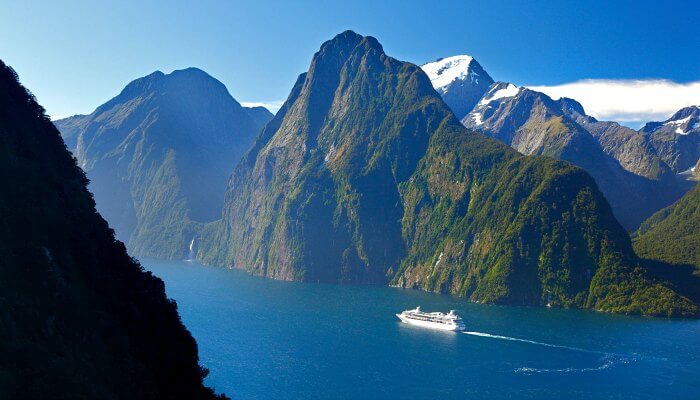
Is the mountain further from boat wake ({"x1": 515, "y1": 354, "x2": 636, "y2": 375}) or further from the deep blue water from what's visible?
boat wake ({"x1": 515, "y1": 354, "x2": 636, "y2": 375})

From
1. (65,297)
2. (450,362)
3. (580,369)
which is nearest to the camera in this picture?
(65,297)

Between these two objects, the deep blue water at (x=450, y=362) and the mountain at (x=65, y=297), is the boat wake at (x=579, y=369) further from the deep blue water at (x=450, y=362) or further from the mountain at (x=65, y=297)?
the mountain at (x=65, y=297)

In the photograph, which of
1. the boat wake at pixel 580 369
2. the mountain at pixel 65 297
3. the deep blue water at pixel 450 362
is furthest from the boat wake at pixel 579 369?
the mountain at pixel 65 297

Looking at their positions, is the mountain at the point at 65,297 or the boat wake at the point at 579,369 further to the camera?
the boat wake at the point at 579,369

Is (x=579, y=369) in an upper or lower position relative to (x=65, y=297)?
lower

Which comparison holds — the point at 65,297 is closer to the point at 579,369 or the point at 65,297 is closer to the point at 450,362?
the point at 450,362

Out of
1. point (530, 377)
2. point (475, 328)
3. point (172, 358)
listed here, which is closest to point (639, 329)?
point (475, 328)

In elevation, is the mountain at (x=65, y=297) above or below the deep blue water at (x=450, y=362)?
above

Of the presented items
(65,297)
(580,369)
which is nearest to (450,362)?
(580,369)

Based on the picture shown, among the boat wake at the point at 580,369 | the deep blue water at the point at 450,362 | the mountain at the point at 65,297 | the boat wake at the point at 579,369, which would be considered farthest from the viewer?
the boat wake at the point at 579,369

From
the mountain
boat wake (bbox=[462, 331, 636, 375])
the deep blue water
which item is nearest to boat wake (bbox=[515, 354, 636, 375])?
boat wake (bbox=[462, 331, 636, 375])

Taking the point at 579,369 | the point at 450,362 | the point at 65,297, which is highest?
the point at 65,297
